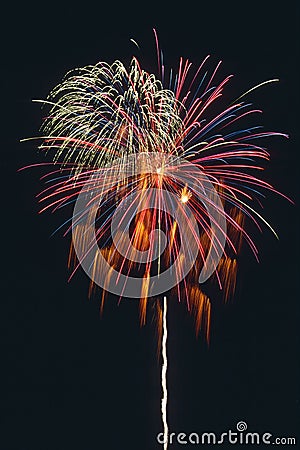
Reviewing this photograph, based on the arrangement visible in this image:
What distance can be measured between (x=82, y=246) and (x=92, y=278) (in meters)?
0.47

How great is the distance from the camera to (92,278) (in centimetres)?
738

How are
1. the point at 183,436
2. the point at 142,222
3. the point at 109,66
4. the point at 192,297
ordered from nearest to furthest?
the point at 109,66 < the point at 142,222 < the point at 192,297 < the point at 183,436

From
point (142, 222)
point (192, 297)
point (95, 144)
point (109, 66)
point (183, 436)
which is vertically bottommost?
point (183, 436)

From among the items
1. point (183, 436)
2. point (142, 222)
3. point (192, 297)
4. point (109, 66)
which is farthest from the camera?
point (183, 436)

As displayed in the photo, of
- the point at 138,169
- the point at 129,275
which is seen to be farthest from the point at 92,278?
the point at 138,169

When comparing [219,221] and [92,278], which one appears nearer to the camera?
[219,221]

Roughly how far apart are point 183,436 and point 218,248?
2.43 meters

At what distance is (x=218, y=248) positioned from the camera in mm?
6980

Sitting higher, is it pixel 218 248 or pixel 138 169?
pixel 138 169

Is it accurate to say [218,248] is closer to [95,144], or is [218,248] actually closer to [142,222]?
[142,222]

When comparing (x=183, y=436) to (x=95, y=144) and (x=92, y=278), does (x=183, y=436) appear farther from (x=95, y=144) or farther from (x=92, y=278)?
(x=95, y=144)
